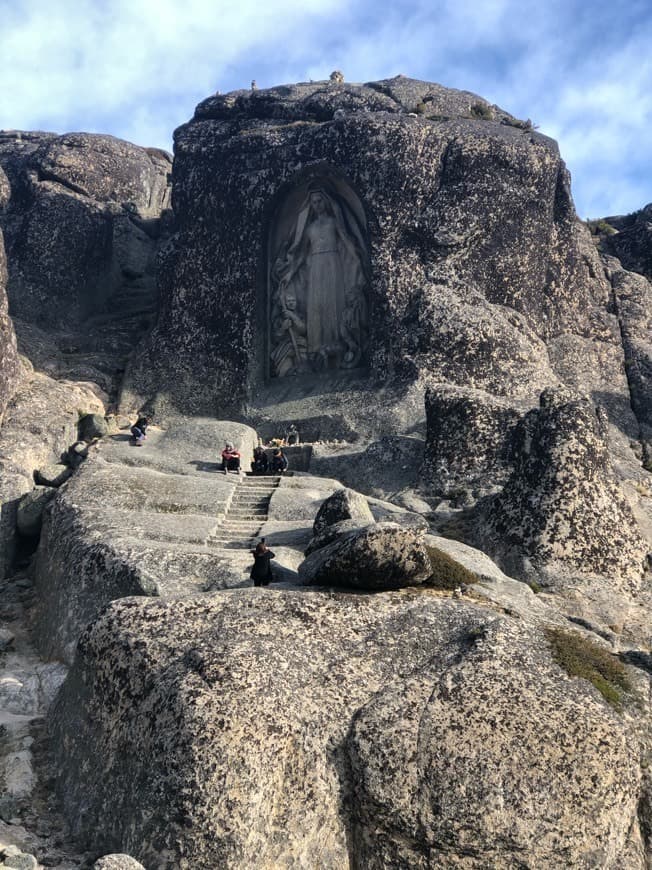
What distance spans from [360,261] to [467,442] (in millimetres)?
9144

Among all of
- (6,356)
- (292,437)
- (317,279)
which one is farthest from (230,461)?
(317,279)

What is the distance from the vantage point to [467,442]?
2239cm

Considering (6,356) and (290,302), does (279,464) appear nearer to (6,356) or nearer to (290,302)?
(290,302)

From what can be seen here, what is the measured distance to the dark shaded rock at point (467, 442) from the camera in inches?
865

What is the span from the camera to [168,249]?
101 ft

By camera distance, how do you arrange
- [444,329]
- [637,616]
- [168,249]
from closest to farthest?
[637,616]
[444,329]
[168,249]

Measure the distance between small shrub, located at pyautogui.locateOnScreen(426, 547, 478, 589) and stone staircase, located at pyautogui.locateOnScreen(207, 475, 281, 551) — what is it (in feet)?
Result: 15.5

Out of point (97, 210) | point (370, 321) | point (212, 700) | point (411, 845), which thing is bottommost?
point (411, 845)

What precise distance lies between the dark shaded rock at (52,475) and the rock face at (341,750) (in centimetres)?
1189

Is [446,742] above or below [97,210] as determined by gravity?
below

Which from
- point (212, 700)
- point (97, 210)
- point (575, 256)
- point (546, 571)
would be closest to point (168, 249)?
point (97, 210)

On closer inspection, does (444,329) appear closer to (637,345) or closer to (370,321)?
(370,321)

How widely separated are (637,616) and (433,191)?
15.8 meters

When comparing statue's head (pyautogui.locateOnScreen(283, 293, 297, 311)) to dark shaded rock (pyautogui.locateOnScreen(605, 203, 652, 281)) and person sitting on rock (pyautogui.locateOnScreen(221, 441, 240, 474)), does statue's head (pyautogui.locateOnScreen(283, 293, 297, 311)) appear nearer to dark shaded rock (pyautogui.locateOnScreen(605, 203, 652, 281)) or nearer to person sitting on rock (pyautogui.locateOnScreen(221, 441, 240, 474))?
person sitting on rock (pyautogui.locateOnScreen(221, 441, 240, 474))
